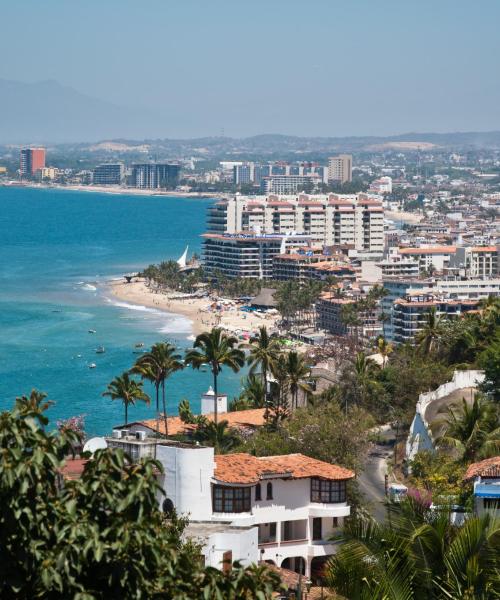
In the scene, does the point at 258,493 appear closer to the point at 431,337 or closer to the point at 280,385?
the point at 280,385

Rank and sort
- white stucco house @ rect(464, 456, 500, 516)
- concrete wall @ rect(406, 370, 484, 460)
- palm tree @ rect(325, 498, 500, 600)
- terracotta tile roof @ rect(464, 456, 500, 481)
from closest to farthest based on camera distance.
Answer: palm tree @ rect(325, 498, 500, 600), white stucco house @ rect(464, 456, 500, 516), terracotta tile roof @ rect(464, 456, 500, 481), concrete wall @ rect(406, 370, 484, 460)

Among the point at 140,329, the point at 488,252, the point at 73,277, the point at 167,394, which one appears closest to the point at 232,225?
the point at 73,277

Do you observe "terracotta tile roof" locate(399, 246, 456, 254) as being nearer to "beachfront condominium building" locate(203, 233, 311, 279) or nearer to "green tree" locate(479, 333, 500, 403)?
"beachfront condominium building" locate(203, 233, 311, 279)

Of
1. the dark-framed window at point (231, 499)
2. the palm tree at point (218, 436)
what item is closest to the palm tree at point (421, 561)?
the dark-framed window at point (231, 499)

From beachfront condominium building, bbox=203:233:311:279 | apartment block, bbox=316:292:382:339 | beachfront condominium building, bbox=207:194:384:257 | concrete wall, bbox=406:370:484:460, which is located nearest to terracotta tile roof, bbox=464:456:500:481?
concrete wall, bbox=406:370:484:460

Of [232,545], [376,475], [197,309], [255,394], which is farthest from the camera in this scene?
[197,309]

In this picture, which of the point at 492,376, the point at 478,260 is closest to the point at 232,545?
the point at 492,376

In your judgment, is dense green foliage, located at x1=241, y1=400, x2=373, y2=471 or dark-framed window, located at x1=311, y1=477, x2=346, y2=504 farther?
dense green foliage, located at x1=241, y1=400, x2=373, y2=471

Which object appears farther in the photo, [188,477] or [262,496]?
[262,496]

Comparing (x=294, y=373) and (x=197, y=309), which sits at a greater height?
(x=294, y=373)
